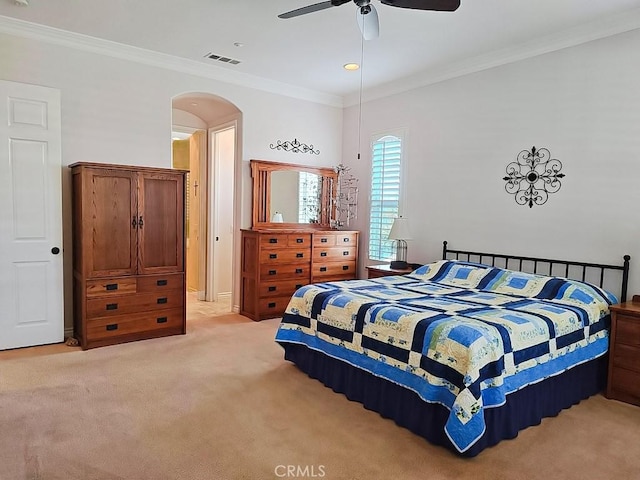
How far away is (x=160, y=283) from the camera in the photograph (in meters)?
4.37

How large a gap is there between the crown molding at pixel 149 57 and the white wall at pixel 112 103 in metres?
0.05

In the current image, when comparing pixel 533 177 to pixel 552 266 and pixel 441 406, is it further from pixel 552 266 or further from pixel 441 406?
pixel 441 406

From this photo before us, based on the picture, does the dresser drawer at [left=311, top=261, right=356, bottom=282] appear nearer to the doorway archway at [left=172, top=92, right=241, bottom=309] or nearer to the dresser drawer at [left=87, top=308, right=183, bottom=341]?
the doorway archway at [left=172, top=92, right=241, bottom=309]

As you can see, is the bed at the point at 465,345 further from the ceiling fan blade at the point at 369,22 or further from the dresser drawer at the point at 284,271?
the ceiling fan blade at the point at 369,22

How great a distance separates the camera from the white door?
149 inches

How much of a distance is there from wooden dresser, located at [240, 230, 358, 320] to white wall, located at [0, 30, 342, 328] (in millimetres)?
497

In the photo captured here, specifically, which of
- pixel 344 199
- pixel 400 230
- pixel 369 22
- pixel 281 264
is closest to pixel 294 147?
pixel 344 199

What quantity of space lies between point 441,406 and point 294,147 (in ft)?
13.6

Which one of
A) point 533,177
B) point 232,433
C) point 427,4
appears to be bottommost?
point 232,433

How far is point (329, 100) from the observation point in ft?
20.0

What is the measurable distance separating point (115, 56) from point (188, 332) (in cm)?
290

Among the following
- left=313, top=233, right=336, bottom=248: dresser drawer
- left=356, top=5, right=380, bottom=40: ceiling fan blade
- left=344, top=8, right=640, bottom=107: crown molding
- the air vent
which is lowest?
left=313, top=233, right=336, bottom=248: dresser drawer

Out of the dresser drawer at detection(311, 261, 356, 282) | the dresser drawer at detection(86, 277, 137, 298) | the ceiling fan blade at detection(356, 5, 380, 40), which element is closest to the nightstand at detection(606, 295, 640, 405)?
the ceiling fan blade at detection(356, 5, 380, 40)

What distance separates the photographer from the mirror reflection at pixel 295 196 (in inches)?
223
